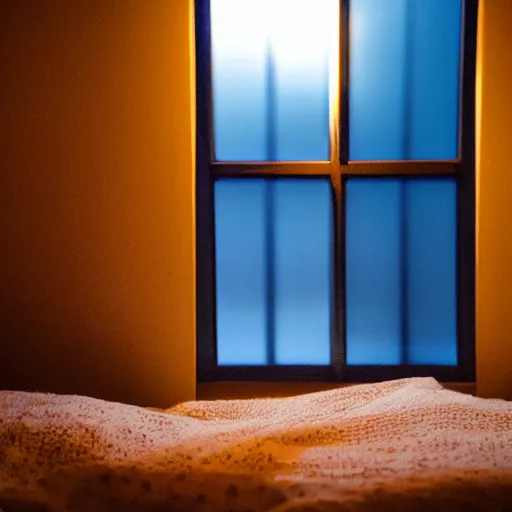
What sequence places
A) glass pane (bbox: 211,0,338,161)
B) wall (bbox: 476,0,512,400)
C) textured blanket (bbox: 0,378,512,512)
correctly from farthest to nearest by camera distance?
glass pane (bbox: 211,0,338,161), wall (bbox: 476,0,512,400), textured blanket (bbox: 0,378,512,512)

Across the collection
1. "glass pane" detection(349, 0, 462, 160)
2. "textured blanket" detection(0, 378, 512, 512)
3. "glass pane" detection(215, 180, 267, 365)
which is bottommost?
"textured blanket" detection(0, 378, 512, 512)

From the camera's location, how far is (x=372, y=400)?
179cm

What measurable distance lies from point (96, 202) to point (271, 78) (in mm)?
940

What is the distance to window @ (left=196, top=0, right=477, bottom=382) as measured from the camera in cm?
214

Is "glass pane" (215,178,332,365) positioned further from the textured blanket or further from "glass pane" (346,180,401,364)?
the textured blanket

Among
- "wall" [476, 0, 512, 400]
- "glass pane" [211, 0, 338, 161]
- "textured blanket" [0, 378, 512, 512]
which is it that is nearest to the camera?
"textured blanket" [0, 378, 512, 512]

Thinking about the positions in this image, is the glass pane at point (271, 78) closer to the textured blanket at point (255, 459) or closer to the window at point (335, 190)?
the window at point (335, 190)

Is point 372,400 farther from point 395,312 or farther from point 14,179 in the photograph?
point 14,179

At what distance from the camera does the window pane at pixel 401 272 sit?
→ 217cm

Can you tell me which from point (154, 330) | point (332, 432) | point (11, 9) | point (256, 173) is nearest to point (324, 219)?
point (256, 173)

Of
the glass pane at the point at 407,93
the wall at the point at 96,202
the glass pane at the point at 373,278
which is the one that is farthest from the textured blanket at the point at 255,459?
the glass pane at the point at 407,93

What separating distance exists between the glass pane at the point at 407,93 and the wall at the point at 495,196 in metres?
0.15

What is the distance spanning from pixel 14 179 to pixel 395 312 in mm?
1756

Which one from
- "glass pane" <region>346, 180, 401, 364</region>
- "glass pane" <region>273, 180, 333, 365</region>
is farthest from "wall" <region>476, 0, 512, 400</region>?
"glass pane" <region>273, 180, 333, 365</region>
